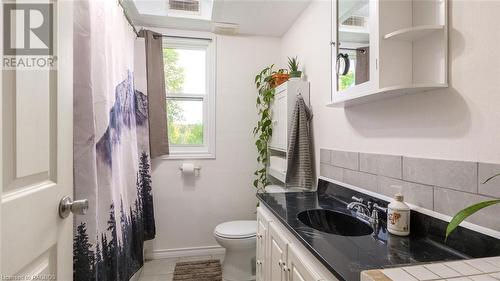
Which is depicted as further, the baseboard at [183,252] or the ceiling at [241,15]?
the baseboard at [183,252]

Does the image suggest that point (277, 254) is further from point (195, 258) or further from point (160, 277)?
point (195, 258)

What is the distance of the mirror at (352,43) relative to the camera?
4.04 feet

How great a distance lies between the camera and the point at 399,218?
42.1 inches

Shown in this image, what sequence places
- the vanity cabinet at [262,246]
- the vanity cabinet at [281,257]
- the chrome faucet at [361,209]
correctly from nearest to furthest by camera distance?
the vanity cabinet at [281,257] < the chrome faucet at [361,209] < the vanity cabinet at [262,246]

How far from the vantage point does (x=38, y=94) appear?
79cm

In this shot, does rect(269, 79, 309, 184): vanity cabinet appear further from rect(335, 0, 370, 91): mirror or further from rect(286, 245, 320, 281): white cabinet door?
rect(286, 245, 320, 281): white cabinet door

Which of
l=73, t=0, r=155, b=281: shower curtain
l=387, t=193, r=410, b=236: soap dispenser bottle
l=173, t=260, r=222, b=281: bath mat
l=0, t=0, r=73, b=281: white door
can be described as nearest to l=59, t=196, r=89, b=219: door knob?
l=0, t=0, r=73, b=281: white door

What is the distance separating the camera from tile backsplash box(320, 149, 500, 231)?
2.76 feet

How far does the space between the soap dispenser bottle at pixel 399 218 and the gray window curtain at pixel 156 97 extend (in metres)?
2.01

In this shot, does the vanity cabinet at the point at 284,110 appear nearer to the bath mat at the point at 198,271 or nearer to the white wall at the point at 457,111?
the white wall at the point at 457,111

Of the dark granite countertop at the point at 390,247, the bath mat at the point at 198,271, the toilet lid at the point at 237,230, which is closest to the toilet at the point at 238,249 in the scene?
the toilet lid at the point at 237,230

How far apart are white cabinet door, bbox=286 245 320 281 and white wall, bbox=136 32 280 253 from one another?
5.23 ft

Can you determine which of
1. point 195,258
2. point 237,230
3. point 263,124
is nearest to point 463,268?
point 237,230

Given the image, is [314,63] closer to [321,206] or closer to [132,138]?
[321,206]
